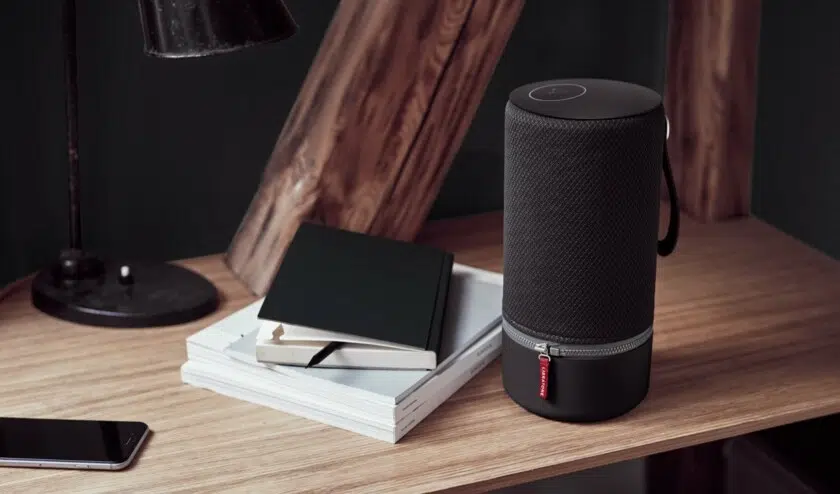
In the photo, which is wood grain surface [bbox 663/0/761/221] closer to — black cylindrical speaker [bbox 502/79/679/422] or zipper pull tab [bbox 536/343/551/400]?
black cylindrical speaker [bbox 502/79/679/422]

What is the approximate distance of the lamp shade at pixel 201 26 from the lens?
1.02 m

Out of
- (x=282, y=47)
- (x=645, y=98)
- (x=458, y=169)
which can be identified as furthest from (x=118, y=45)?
(x=645, y=98)

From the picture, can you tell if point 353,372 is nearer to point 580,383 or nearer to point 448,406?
point 448,406

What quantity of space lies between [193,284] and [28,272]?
23 cm

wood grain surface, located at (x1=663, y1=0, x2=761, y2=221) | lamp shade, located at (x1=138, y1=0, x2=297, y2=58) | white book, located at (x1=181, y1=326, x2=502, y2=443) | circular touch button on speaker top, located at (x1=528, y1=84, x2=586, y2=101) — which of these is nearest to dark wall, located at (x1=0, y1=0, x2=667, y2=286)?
wood grain surface, located at (x1=663, y1=0, x2=761, y2=221)

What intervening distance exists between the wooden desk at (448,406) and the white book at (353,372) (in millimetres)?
28

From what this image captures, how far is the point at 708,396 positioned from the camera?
3.37 feet

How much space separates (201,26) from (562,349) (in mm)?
432

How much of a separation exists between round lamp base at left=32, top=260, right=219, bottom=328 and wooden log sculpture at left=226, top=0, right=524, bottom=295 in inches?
2.9

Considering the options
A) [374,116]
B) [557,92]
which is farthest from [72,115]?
[557,92]

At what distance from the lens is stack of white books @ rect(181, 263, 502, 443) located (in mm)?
967

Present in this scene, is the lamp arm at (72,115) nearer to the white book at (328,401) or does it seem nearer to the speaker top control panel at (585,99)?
the white book at (328,401)

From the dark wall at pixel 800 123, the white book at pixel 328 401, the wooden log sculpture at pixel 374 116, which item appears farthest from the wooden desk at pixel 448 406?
the dark wall at pixel 800 123

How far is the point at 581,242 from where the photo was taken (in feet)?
3.00
